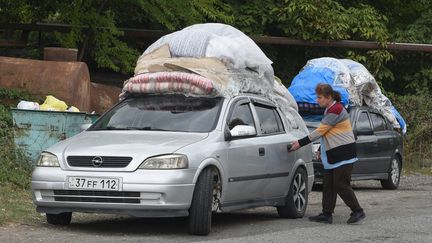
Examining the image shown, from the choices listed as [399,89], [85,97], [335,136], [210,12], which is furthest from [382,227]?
[399,89]

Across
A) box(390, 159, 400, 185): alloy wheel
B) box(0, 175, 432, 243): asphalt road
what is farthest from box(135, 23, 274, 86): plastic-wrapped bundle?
box(390, 159, 400, 185): alloy wheel

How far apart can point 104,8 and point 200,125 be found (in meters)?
8.53

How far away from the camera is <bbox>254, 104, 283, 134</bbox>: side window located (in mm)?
11750

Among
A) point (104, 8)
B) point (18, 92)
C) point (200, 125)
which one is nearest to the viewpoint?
point (200, 125)

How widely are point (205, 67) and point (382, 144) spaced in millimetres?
7019

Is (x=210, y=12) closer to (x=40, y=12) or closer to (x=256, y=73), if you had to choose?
(x=40, y=12)

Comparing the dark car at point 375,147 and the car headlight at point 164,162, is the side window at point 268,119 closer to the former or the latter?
the car headlight at point 164,162

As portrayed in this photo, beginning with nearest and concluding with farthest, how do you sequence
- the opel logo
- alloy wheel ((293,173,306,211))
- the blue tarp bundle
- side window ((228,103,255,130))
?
the opel logo < side window ((228,103,255,130)) < alloy wheel ((293,173,306,211)) < the blue tarp bundle

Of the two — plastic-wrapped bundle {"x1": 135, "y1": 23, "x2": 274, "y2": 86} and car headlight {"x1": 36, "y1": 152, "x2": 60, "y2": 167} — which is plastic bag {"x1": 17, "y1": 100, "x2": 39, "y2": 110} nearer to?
plastic-wrapped bundle {"x1": 135, "y1": 23, "x2": 274, "y2": 86}

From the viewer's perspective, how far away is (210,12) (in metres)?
18.9

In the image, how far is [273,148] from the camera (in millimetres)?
11531

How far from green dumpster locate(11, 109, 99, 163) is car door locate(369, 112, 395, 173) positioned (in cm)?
609

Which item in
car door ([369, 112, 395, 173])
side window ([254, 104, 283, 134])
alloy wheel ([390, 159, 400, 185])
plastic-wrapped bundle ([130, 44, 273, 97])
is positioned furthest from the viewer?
alloy wheel ([390, 159, 400, 185])

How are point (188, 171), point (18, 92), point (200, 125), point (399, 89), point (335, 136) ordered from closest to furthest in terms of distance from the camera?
point (188, 171), point (200, 125), point (335, 136), point (18, 92), point (399, 89)
